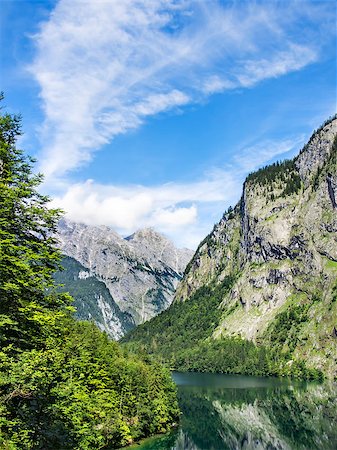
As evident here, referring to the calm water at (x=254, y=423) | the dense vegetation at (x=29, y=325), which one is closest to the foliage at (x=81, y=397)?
the dense vegetation at (x=29, y=325)

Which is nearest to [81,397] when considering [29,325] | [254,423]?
[29,325]

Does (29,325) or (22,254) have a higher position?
(22,254)

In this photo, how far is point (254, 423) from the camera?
109 m

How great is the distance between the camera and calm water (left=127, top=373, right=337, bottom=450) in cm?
8675

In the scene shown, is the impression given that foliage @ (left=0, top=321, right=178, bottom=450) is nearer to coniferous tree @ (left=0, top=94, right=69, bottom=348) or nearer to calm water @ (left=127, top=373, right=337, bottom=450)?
coniferous tree @ (left=0, top=94, right=69, bottom=348)

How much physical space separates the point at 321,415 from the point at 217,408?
32.7 meters

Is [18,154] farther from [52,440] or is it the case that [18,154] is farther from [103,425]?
[103,425]

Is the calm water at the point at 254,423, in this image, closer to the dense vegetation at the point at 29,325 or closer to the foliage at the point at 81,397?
the foliage at the point at 81,397

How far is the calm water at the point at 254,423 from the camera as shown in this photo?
86.8 meters

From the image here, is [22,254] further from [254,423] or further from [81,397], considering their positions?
[254,423]

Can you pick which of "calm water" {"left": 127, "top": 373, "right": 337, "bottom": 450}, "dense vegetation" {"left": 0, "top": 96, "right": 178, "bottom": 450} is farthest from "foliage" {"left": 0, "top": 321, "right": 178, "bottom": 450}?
"calm water" {"left": 127, "top": 373, "right": 337, "bottom": 450}

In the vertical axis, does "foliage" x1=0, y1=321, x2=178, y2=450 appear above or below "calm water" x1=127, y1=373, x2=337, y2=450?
above

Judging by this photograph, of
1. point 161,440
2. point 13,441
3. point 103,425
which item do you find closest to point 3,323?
point 13,441

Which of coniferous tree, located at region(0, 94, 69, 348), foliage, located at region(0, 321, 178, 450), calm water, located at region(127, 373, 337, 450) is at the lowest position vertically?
calm water, located at region(127, 373, 337, 450)
